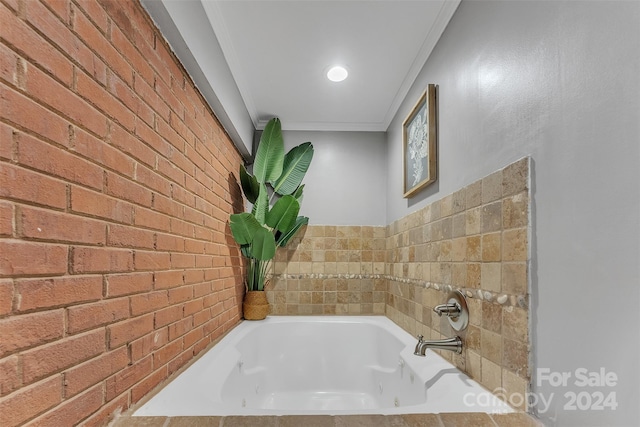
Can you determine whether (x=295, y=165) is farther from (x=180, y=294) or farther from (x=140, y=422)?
(x=140, y=422)

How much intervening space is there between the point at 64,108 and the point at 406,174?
197 cm

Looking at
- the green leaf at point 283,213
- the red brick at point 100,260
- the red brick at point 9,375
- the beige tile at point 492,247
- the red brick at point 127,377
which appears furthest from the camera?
the green leaf at point 283,213

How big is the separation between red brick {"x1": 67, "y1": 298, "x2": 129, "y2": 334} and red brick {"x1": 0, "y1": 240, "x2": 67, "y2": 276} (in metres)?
0.11

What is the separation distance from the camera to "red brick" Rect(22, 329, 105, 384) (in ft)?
2.33

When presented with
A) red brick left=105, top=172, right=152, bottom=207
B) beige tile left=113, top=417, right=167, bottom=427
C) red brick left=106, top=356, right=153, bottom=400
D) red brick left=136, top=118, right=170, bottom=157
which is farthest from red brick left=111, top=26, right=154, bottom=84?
beige tile left=113, top=417, right=167, bottom=427

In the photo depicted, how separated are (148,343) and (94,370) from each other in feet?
0.99

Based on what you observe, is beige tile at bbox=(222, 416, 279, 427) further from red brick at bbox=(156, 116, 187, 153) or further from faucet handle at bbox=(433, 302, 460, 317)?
red brick at bbox=(156, 116, 187, 153)

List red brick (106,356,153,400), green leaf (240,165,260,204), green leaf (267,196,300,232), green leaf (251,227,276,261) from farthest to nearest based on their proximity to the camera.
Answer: green leaf (240,165,260,204) → green leaf (267,196,300,232) → green leaf (251,227,276,261) → red brick (106,356,153,400)

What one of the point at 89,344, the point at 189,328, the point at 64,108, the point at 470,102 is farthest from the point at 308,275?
the point at 64,108

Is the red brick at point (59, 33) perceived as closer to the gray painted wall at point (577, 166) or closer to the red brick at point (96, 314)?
the red brick at point (96, 314)

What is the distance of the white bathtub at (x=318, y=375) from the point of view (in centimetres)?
112

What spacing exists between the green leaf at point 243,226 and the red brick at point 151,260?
0.85 metres

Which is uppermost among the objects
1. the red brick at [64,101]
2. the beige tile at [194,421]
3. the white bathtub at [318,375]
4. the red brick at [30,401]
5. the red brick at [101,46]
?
the red brick at [101,46]

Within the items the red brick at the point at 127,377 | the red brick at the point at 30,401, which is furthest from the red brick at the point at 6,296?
the red brick at the point at 127,377
